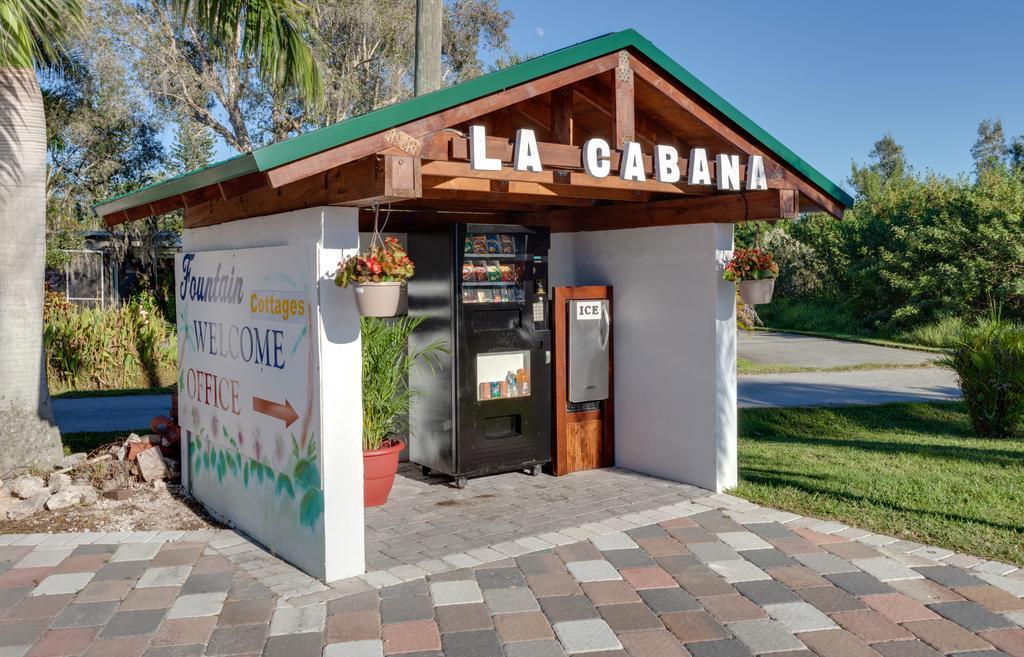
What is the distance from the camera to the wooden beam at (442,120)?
14.6ft

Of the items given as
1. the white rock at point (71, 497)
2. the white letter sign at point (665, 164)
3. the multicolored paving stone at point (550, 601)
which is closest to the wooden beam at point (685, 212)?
the white letter sign at point (665, 164)

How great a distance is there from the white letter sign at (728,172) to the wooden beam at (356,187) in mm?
2079

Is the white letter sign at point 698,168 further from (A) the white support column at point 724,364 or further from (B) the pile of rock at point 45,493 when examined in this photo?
(B) the pile of rock at point 45,493

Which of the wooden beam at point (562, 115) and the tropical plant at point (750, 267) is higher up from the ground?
the wooden beam at point (562, 115)

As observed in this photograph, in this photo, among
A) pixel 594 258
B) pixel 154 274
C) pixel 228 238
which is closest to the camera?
pixel 228 238

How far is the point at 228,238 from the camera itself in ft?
20.6

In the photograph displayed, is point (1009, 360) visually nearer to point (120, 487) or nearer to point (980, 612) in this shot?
point (980, 612)

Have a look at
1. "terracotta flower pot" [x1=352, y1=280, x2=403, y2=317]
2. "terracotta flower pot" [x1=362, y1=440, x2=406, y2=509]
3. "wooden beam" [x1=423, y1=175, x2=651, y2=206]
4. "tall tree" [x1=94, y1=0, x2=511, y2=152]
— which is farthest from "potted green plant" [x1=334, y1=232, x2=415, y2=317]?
"tall tree" [x1=94, y1=0, x2=511, y2=152]

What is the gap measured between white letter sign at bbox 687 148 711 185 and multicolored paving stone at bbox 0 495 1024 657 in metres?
2.30

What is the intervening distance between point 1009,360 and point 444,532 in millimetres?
6799

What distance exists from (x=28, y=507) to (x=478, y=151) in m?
4.15

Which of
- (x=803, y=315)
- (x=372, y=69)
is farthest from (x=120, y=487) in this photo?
(x=803, y=315)

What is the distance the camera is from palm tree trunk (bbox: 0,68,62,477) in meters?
6.82

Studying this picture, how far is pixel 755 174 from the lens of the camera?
6.02 metres
